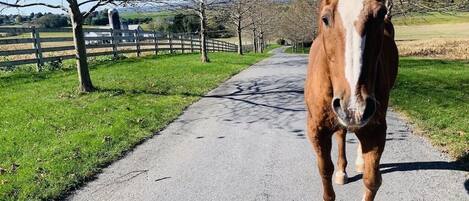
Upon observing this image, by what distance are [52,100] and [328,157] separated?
25.1 feet

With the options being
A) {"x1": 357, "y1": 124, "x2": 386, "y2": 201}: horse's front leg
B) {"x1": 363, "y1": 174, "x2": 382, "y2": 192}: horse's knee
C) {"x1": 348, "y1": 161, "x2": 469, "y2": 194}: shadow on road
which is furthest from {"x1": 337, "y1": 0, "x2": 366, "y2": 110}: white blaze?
{"x1": 348, "y1": 161, "x2": 469, "y2": 194}: shadow on road

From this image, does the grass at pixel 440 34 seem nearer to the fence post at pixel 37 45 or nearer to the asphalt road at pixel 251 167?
the fence post at pixel 37 45

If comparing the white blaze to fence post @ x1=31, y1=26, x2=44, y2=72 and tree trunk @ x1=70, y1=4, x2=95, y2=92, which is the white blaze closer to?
tree trunk @ x1=70, y1=4, x2=95, y2=92

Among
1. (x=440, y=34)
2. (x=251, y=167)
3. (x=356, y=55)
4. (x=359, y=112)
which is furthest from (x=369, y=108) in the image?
(x=440, y=34)

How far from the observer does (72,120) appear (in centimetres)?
794

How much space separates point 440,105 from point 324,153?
5.83m

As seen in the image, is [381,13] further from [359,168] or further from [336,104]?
[359,168]

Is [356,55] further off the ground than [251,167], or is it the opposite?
[356,55]

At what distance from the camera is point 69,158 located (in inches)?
227

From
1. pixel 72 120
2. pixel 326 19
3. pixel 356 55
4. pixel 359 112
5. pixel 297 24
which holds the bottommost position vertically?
pixel 72 120

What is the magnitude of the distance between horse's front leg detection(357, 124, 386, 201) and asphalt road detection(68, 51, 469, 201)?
646 mm

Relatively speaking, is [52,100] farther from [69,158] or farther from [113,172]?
[113,172]

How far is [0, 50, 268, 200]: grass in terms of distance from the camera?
5.15 m

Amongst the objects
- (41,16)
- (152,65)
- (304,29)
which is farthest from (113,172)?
(304,29)
